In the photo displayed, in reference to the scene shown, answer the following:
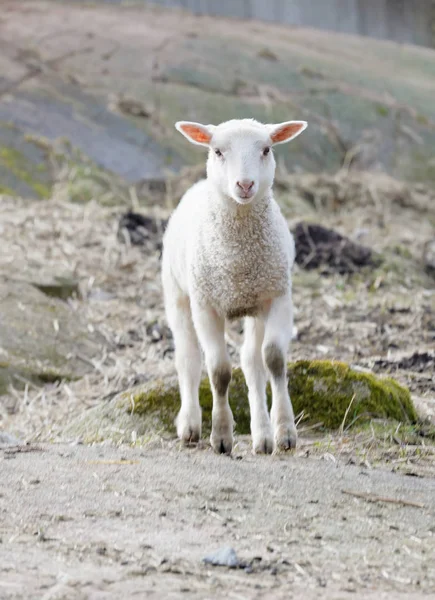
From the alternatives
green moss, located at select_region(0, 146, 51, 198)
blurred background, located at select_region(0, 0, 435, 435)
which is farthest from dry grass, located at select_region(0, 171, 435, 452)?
green moss, located at select_region(0, 146, 51, 198)

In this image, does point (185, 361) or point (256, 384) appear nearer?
point (256, 384)

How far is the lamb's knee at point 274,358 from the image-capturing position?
507cm

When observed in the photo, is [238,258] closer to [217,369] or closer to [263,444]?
[217,369]

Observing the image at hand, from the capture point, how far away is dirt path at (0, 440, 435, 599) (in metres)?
3.23

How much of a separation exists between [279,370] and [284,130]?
1211 mm

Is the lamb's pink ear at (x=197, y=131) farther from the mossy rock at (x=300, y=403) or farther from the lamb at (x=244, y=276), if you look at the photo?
the mossy rock at (x=300, y=403)

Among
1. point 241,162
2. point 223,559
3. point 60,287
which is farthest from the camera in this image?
point 60,287

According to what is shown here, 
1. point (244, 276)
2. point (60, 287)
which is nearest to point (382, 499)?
point (244, 276)

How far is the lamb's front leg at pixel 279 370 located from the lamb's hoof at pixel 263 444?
6 centimetres

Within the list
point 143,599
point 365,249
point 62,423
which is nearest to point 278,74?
point 365,249

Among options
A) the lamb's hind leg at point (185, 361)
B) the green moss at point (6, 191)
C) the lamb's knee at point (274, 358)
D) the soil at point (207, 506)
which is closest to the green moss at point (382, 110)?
the green moss at point (6, 191)

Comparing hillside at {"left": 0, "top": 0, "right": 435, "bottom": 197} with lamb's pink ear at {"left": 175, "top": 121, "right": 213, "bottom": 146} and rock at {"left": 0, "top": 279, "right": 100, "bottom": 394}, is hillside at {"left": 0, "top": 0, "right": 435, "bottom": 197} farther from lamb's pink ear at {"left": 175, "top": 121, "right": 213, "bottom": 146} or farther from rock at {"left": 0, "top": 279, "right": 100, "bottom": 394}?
lamb's pink ear at {"left": 175, "top": 121, "right": 213, "bottom": 146}

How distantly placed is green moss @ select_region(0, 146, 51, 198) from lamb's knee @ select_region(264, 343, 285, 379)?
24.7 ft

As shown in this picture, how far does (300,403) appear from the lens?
233 inches
